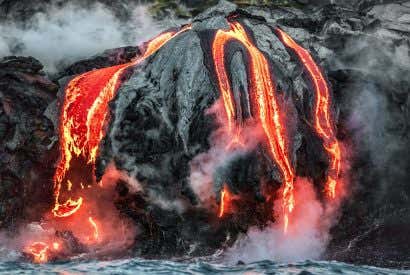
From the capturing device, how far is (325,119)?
53.0 ft

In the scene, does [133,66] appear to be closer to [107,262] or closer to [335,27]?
[107,262]

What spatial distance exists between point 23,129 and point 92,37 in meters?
5.95

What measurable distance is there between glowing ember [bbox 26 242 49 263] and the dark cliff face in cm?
160

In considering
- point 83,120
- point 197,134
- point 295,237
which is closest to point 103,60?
point 83,120

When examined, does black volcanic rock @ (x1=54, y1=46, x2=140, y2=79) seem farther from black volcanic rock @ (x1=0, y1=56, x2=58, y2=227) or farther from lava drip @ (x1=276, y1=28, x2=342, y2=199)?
lava drip @ (x1=276, y1=28, x2=342, y2=199)

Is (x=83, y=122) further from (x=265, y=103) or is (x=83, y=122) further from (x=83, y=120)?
(x=265, y=103)

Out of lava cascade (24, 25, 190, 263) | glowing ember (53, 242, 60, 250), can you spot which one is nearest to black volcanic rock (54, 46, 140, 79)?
lava cascade (24, 25, 190, 263)

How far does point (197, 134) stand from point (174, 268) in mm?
3516

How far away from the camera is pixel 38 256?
13.2 m

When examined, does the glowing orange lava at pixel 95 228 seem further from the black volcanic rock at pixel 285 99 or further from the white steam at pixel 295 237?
the white steam at pixel 295 237

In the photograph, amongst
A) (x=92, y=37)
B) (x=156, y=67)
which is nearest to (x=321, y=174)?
(x=156, y=67)

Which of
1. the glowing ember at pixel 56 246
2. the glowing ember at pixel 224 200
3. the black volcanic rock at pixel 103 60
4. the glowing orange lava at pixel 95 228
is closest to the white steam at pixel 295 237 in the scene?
the glowing ember at pixel 224 200

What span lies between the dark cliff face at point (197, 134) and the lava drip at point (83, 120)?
0.33 meters

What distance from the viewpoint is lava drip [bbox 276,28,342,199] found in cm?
1581
